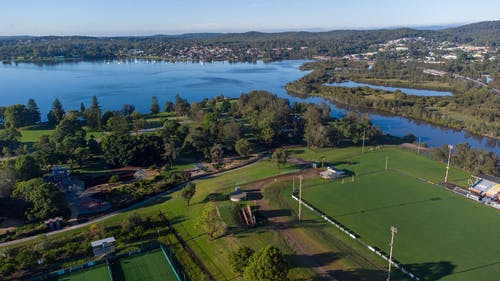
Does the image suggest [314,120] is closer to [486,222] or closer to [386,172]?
[386,172]

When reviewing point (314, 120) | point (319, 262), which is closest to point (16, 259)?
point (319, 262)

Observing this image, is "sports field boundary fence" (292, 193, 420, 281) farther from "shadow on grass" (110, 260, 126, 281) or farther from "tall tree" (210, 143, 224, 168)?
"shadow on grass" (110, 260, 126, 281)

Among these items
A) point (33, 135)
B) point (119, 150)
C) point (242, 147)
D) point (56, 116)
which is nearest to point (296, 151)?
point (242, 147)

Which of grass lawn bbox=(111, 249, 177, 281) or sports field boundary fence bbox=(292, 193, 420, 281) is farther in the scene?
sports field boundary fence bbox=(292, 193, 420, 281)

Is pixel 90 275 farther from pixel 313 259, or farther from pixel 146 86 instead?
pixel 146 86

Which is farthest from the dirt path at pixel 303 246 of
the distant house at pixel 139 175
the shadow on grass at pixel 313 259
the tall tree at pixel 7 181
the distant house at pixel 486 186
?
the tall tree at pixel 7 181

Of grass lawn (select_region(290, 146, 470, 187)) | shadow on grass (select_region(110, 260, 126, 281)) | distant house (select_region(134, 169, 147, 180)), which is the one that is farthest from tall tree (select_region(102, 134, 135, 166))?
grass lawn (select_region(290, 146, 470, 187))

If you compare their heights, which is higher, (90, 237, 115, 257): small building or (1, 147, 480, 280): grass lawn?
(90, 237, 115, 257): small building
